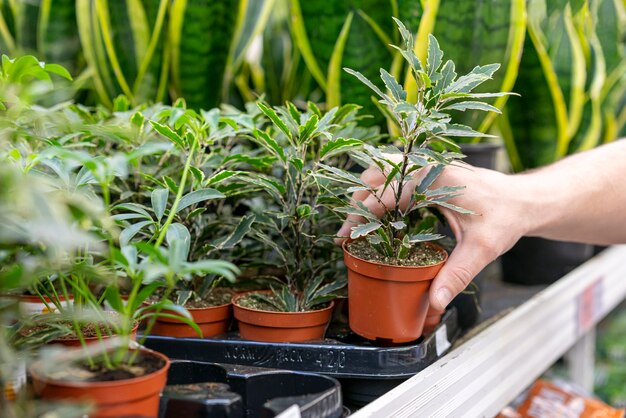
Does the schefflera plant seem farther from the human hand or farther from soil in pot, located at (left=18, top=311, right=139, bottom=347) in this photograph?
soil in pot, located at (left=18, top=311, right=139, bottom=347)

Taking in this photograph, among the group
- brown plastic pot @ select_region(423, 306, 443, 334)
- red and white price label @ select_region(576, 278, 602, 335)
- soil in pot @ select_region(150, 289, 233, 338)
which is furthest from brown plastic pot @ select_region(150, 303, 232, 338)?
red and white price label @ select_region(576, 278, 602, 335)

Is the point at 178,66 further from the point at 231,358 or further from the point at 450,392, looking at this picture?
the point at 450,392

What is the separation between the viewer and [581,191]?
844 millimetres

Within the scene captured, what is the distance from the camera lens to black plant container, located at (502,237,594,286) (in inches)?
48.8

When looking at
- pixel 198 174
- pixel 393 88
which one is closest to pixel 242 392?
pixel 198 174

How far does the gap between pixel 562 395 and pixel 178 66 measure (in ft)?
2.63

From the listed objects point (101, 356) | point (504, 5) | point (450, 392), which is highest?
point (504, 5)

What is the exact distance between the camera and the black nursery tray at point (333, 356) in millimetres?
687

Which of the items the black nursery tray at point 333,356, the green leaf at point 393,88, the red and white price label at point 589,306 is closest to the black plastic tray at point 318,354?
the black nursery tray at point 333,356

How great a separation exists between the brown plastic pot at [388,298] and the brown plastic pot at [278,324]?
0.04m

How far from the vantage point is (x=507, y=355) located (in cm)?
87

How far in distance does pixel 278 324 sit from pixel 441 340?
188 mm

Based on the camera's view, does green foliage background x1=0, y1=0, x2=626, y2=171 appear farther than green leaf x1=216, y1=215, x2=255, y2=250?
Yes

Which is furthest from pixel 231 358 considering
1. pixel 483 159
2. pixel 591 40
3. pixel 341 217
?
pixel 591 40
